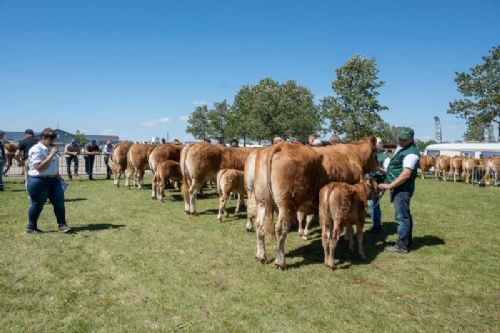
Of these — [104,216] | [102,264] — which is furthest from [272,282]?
[104,216]

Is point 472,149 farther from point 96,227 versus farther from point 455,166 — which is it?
point 96,227

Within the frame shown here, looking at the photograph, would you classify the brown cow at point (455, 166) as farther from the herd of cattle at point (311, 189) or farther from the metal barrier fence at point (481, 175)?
the herd of cattle at point (311, 189)

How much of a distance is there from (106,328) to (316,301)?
2.47m

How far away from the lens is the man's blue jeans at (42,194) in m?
6.77

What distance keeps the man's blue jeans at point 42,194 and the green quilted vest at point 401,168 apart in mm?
6668

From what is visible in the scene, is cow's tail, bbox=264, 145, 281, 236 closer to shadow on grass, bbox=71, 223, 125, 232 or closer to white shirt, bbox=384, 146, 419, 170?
white shirt, bbox=384, 146, 419, 170

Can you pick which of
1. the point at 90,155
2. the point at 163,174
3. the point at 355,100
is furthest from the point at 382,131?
the point at 163,174

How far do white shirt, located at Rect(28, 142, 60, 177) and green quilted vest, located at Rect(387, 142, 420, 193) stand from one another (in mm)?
6636

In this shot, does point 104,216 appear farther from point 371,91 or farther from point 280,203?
point 371,91

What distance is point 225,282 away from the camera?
16.1ft

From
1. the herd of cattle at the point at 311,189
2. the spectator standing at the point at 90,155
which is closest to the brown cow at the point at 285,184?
the herd of cattle at the point at 311,189

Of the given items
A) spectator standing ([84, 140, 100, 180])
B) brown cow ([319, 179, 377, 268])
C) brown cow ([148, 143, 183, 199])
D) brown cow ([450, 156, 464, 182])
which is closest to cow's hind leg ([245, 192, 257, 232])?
brown cow ([319, 179, 377, 268])

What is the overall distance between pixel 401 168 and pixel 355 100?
1446 inches

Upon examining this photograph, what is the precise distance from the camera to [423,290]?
4.74 metres
